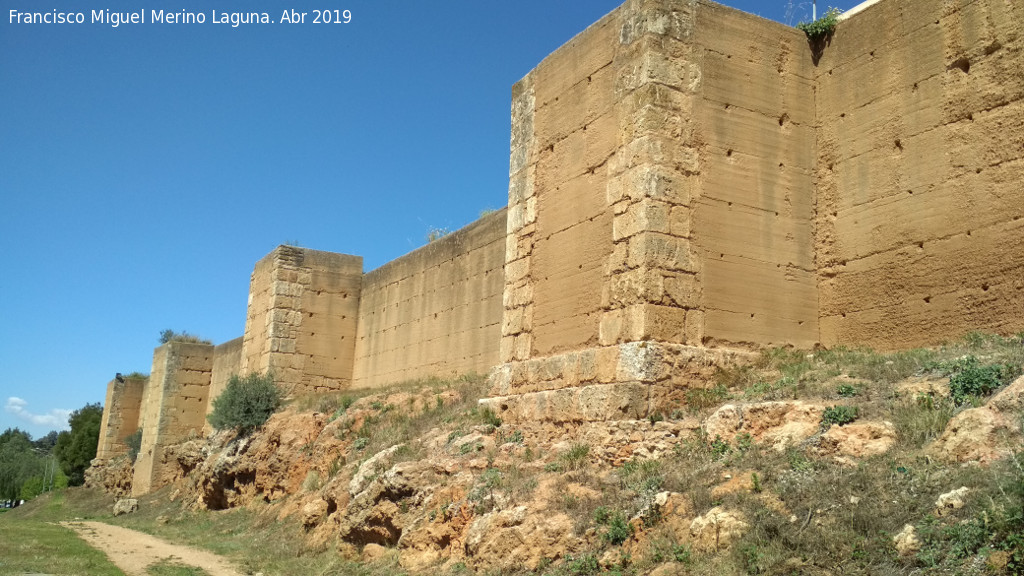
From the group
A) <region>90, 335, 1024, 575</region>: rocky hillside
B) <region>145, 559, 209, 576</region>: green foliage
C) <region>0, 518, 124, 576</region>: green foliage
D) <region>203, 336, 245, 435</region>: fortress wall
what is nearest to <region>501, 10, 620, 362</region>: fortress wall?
<region>90, 335, 1024, 575</region>: rocky hillside

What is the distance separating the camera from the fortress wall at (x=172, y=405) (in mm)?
25828

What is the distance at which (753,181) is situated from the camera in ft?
31.2

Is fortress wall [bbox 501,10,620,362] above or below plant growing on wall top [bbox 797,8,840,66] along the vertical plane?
below

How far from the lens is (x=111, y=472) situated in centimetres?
3022

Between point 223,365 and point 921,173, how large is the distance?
70.7 feet

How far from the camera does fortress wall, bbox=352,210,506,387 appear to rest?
14883mm

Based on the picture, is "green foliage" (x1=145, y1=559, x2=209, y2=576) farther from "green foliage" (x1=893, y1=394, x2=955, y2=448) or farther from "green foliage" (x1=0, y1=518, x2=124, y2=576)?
"green foliage" (x1=893, y1=394, x2=955, y2=448)

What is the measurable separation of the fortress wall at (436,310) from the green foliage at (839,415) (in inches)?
308

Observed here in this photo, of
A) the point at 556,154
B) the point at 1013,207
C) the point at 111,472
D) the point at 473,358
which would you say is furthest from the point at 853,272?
the point at 111,472

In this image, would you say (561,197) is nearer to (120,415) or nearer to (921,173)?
(921,173)

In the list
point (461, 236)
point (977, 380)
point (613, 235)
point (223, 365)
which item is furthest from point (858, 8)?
point (223, 365)

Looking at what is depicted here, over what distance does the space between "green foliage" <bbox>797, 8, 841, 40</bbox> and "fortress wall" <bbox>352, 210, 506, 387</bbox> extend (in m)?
5.94

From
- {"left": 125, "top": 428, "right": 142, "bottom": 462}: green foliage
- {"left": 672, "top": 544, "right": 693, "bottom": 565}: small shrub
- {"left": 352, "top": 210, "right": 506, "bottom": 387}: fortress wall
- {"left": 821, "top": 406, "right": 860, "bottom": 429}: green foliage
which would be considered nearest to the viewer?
{"left": 672, "top": 544, "right": 693, "bottom": 565}: small shrub

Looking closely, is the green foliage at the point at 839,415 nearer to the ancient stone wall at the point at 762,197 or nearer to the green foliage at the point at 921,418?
the green foliage at the point at 921,418
